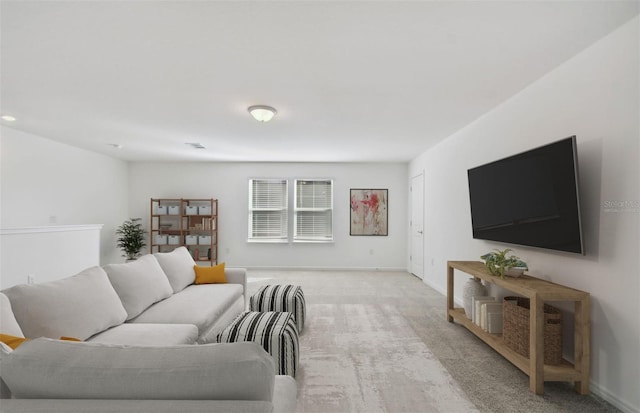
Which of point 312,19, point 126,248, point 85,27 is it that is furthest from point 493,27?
point 126,248

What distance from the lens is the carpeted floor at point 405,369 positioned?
2.09 m

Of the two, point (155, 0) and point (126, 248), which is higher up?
point (155, 0)

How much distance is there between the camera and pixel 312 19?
196 cm

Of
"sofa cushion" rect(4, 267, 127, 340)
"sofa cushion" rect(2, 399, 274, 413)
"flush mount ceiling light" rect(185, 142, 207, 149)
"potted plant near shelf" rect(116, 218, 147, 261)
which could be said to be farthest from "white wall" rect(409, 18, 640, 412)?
"potted plant near shelf" rect(116, 218, 147, 261)

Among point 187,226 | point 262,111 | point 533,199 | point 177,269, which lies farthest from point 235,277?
point 187,226

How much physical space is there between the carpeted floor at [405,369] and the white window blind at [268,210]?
10.6ft

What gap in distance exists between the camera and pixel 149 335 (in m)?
2.14

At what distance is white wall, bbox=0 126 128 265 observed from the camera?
15.0 ft

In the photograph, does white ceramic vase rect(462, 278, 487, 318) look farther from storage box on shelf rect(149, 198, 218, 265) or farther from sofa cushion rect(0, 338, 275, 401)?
storage box on shelf rect(149, 198, 218, 265)

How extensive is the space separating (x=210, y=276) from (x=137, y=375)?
2949 millimetres

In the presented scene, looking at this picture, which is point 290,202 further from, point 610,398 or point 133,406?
point 133,406

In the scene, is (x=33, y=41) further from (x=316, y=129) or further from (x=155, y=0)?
(x=316, y=129)

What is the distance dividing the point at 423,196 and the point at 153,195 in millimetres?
5934

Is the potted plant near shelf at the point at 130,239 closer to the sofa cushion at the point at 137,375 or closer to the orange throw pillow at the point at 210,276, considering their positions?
the orange throw pillow at the point at 210,276
